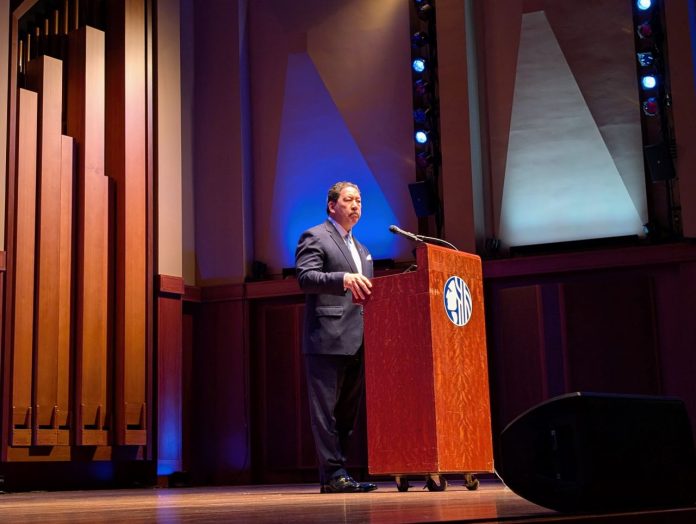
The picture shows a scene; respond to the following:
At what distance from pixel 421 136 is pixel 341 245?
93.6 inches

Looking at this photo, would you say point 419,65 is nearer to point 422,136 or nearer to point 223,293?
point 422,136

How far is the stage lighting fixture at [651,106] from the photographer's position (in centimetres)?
546

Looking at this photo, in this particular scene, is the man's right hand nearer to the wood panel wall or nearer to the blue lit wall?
the wood panel wall

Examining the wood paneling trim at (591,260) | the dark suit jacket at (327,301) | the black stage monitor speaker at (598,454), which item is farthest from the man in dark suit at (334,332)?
the wood paneling trim at (591,260)

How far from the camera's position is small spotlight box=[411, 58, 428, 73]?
5949mm

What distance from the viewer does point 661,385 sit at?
5.18 m

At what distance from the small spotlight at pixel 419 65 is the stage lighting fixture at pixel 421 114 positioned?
25 cm

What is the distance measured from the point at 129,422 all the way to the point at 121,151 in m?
1.59

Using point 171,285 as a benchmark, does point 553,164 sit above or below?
above

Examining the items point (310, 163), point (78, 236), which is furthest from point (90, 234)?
point (310, 163)

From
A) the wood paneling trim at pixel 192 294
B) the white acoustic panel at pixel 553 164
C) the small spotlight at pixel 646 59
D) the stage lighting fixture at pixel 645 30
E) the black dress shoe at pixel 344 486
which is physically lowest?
the black dress shoe at pixel 344 486

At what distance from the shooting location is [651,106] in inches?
215

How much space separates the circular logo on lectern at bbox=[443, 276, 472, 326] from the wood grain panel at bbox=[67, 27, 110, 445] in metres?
2.68

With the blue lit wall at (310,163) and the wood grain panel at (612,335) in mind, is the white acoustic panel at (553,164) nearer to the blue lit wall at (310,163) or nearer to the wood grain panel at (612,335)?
the wood grain panel at (612,335)
